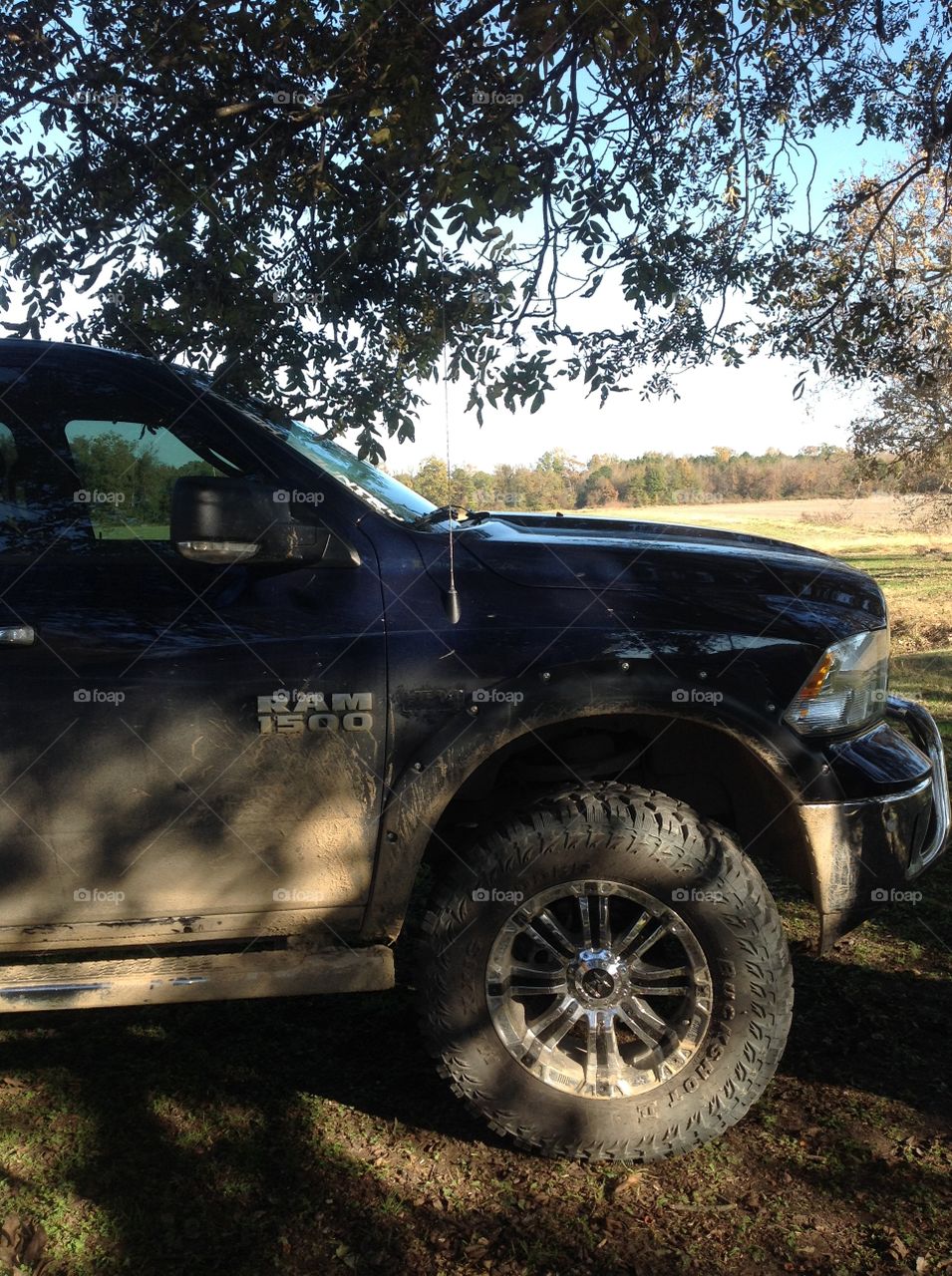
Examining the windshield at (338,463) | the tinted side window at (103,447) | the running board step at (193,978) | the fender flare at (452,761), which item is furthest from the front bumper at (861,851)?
the tinted side window at (103,447)

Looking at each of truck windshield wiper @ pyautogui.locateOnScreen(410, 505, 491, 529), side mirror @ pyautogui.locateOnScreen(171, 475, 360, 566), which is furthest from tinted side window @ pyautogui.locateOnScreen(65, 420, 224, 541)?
truck windshield wiper @ pyautogui.locateOnScreen(410, 505, 491, 529)

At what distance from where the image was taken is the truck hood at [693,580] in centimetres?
295

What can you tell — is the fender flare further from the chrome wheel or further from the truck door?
the chrome wheel

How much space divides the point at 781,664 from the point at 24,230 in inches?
191

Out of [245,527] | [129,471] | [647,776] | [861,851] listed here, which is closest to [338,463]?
[129,471]

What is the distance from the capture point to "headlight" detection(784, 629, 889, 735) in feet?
9.71

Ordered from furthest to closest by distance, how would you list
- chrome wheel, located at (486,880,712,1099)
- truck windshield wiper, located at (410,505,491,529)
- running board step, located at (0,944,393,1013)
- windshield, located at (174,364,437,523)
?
truck windshield wiper, located at (410,505,491,529), windshield, located at (174,364,437,523), chrome wheel, located at (486,880,712,1099), running board step, located at (0,944,393,1013)

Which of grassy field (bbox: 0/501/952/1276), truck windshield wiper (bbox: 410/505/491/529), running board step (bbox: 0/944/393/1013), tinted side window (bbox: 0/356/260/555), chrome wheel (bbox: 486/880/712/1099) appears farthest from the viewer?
truck windshield wiper (bbox: 410/505/491/529)

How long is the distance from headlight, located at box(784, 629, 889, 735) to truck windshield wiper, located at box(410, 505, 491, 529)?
1.16 meters

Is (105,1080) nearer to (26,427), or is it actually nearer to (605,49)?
(26,427)

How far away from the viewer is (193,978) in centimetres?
280

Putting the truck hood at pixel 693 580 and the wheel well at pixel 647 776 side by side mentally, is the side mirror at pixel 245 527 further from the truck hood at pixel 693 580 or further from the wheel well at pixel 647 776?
the wheel well at pixel 647 776

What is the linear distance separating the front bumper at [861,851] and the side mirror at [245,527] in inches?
58.8

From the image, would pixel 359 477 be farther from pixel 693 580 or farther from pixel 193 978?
pixel 193 978
